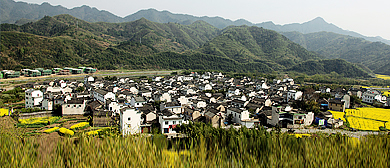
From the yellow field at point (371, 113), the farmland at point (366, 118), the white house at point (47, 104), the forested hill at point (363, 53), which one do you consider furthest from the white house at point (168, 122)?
the forested hill at point (363, 53)

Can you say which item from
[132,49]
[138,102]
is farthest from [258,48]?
[138,102]

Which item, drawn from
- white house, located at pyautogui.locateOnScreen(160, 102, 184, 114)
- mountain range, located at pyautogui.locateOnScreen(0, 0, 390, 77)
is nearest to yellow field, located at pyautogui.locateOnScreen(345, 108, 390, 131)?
white house, located at pyautogui.locateOnScreen(160, 102, 184, 114)

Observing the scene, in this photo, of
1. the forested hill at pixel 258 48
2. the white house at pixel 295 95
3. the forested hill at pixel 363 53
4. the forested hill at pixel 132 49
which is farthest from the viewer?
the forested hill at pixel 258 48

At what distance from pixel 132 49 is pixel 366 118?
205ft

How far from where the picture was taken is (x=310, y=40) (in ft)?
496

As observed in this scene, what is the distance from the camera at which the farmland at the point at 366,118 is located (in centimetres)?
1538

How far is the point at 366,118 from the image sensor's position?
17.8 m

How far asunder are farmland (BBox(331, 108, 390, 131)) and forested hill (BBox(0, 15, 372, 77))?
41312mm

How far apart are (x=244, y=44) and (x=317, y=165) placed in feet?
303

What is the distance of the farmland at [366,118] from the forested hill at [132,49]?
41.3m

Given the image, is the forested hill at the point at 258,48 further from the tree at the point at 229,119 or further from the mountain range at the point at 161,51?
the tree at the point at 229,119

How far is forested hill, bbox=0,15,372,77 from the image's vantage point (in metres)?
46.4

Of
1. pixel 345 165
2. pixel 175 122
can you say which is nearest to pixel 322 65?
pixel 175 122

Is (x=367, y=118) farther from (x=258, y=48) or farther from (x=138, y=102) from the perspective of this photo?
(x=258, y=48)
